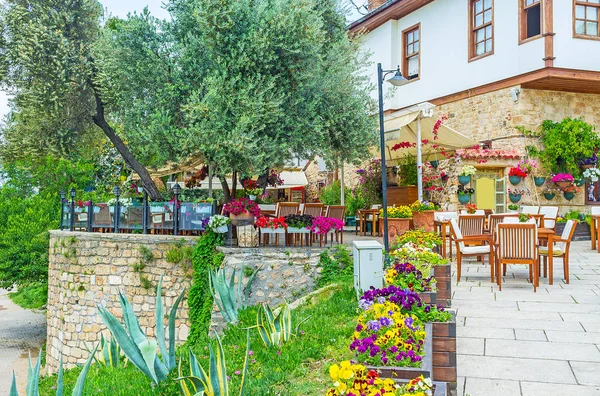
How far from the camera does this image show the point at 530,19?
13172mm

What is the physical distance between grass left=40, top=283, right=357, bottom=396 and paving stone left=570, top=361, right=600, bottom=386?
1761 mm

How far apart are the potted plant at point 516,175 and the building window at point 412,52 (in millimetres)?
4813

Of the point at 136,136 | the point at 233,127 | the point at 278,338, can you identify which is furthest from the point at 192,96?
the point at 278,338

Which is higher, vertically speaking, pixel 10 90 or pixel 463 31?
pixel 463 31

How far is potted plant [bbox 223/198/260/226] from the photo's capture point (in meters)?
8.84

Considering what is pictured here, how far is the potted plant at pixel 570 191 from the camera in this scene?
511 inches

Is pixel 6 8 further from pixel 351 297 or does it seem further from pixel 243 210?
pixel 351 297

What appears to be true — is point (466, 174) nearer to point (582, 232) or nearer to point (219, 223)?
point (582, 232)

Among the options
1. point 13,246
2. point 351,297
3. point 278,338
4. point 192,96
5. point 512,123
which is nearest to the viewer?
point 278,338

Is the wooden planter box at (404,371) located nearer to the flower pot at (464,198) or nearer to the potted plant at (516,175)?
the flower pot at (464,198)

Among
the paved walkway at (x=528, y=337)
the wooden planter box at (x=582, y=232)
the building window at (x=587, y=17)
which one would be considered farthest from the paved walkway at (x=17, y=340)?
the building window at (x=587, y=17)

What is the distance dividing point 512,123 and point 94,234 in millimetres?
10209

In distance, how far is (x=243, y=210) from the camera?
29.0 feet

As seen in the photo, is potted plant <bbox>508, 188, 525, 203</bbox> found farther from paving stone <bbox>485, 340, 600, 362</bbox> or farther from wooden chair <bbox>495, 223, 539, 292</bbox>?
Answer: paving stone <bbox>485, 340, 600, 362</bbox>
